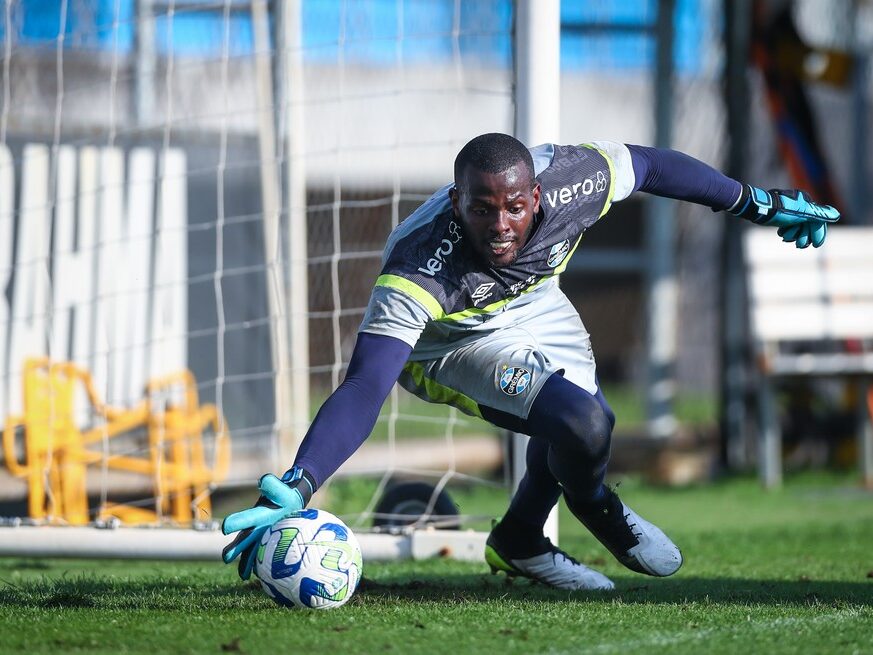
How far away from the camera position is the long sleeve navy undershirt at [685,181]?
4.38 meters

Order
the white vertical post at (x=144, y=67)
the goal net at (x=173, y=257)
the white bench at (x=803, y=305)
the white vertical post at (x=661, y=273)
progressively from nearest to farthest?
the goal net at (x=173, y=257) → the white vertical post at (x=144, y=67) → the white bench at (x=803, y=305) → the white vertical post at (x=661, y=273)

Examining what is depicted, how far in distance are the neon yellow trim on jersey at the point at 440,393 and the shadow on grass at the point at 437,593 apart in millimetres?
634

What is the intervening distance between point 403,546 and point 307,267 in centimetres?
235

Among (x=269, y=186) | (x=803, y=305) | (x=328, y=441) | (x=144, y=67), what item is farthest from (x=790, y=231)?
(x=803, y=305)

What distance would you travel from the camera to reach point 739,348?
9758 millimetres

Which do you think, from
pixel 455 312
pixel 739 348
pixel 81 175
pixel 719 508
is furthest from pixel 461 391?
pixel 739 348

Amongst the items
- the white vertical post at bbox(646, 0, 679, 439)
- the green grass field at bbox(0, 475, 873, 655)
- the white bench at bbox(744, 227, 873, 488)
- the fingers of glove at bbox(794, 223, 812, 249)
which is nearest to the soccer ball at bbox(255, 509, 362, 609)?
the green grass field at bbox(0, 475, 873, 655)

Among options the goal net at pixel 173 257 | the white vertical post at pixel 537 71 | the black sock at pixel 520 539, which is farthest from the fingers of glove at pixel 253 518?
the goal net at pixel 173 257

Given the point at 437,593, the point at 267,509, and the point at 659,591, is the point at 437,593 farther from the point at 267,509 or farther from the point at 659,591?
the point at 267,509

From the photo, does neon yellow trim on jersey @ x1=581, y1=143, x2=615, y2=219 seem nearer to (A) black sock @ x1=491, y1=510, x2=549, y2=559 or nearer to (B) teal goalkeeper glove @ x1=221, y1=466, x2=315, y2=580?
(A) black sock @ x1=491, y1=510, x2=549, y2=559

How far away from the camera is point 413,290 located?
367 centimetres

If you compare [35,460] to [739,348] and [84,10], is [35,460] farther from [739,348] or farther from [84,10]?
[739,348]

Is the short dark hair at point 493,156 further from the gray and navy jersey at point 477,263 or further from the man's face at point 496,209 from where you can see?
the gray and navy jersey at point 477,263

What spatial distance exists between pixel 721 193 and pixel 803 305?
4.99 m
